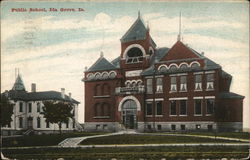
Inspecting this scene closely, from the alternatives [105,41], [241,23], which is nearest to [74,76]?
[105,41]

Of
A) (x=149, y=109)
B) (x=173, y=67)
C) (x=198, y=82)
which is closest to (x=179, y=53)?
(x=173, y=67)

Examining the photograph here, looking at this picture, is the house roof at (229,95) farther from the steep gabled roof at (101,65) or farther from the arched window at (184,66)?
the steep gabled roof at (101,65)

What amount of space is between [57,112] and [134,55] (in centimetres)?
613

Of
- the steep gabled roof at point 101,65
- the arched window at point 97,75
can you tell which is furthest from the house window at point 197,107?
the arched window at point 97,75

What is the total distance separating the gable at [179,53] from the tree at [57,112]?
6828 millimetres

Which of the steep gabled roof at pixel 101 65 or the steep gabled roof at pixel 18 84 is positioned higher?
the steep gabled roof at pixel 101 65

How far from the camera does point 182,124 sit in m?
21.2

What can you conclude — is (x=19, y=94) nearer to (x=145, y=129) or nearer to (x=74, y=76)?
(x=74, y=76)

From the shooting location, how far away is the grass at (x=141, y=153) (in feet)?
57.8

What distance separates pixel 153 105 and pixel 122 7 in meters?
6.83

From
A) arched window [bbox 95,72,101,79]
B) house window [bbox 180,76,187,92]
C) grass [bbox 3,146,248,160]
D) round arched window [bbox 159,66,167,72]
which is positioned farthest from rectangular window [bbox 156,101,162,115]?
arched window [bbox 95,72,101,79]

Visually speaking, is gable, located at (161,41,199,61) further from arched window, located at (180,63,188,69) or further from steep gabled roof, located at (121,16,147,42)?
steep gabled roof, located at (121,16,147,42)

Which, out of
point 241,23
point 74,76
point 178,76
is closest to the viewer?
point 241,23

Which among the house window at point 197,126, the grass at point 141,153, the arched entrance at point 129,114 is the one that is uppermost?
the arched entrance at point 129,114
